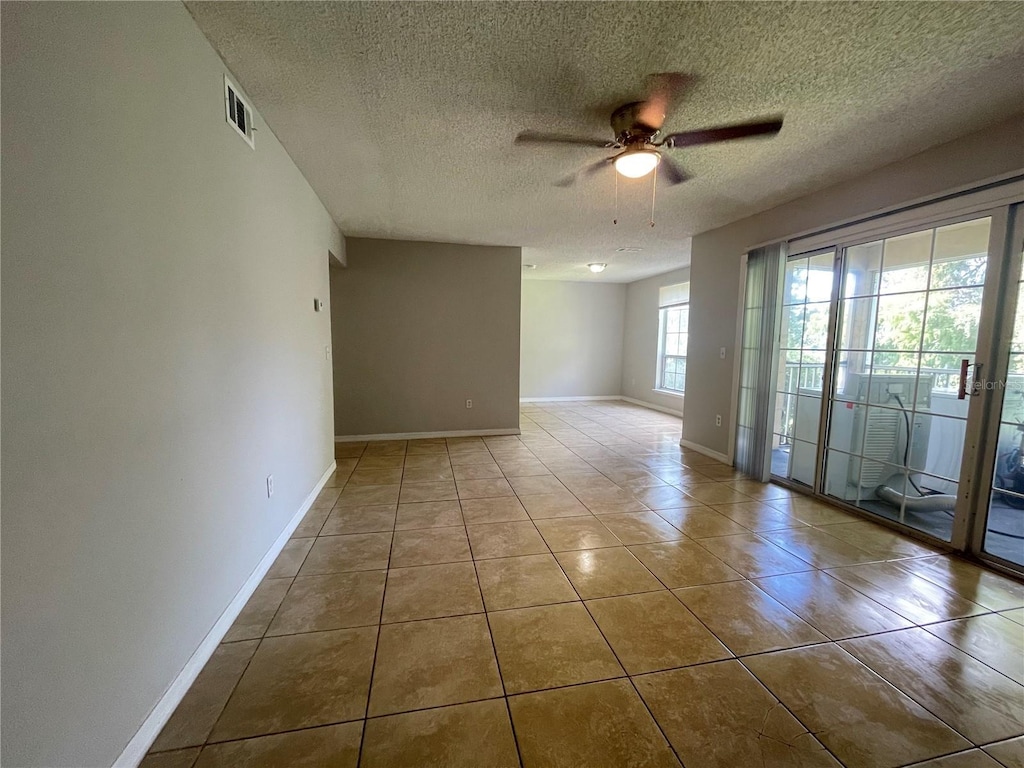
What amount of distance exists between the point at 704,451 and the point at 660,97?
370cm

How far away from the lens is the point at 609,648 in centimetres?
163

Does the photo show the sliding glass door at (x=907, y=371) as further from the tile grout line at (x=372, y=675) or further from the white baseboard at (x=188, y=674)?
the white baseboard at (x=188, y=674)

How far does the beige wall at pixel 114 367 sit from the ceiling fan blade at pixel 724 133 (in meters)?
2.19

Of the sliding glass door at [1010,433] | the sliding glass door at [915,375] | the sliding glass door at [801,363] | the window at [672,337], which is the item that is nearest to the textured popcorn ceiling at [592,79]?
the sliding glass door at [915,375]

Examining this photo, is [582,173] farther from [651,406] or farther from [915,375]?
[651,406]

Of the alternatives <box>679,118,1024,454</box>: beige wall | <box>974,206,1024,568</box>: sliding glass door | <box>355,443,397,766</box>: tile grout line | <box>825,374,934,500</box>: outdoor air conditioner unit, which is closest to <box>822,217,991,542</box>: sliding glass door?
<box>825,374,934,500</box>: outdoor air conditioner unit

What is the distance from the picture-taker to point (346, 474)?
3736mm

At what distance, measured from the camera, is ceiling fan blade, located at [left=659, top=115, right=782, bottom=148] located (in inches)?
75.9

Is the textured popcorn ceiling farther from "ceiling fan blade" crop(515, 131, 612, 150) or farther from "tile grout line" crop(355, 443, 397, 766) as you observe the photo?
"tile grout line" crop(355, 443, 397, 766)

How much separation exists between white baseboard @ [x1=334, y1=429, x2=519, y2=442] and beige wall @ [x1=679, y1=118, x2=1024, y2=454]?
8.09 feet

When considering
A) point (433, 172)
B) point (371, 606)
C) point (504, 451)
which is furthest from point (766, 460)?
point (433, 172)

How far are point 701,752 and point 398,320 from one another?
471 centimetres

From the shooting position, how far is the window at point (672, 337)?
6.96 metres

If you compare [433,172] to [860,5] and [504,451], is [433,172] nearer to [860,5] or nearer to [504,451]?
[860,5]
